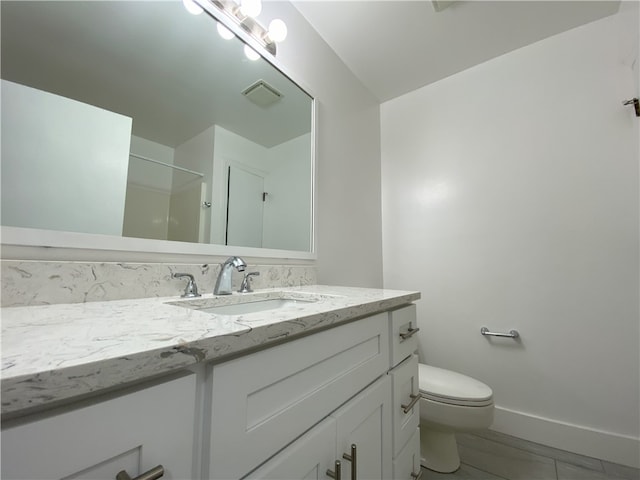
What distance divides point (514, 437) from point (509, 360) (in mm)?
391

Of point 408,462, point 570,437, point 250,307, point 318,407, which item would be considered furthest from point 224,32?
point 570,437

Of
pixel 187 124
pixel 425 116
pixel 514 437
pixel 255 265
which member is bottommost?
pixel 514 437

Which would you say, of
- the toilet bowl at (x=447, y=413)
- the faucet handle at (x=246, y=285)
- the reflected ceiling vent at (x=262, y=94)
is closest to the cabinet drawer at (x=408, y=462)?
the toilet bowl at (x=447, y=413)

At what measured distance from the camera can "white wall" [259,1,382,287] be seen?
139 cm

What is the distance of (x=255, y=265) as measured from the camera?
1062 mm

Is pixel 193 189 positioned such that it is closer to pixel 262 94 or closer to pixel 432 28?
pixel 262 94

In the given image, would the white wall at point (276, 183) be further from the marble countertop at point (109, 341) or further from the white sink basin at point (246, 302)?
the marble countertop at point (109, 341)

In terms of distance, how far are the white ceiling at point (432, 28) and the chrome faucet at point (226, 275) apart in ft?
4.53

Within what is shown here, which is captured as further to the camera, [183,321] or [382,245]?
[382,245]

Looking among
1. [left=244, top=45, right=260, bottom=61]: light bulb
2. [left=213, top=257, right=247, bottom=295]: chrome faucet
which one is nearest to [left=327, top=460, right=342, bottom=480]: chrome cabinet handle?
[left=213, top=257, right=247, bottom=295]: chrome faucet

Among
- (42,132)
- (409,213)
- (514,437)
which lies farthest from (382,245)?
(42,132)

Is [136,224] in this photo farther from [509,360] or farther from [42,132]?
[509,360]

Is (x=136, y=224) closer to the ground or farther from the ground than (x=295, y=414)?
farther from the ground

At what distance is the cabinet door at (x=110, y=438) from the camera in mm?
226
